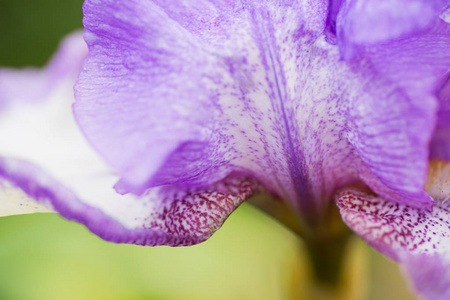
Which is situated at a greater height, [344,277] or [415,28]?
[415,28]

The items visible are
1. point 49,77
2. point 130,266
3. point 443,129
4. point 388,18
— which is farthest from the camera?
point 130,266

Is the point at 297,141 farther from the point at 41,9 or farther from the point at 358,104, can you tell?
the point at 41,9

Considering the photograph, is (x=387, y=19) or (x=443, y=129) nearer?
(x=387, y=19)

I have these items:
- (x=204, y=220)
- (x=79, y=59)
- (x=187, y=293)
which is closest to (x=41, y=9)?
(x=79, y=59)

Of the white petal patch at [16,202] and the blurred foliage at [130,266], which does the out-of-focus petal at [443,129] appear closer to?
the white petal patch at [16,202]

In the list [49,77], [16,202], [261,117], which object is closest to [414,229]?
[261,117]

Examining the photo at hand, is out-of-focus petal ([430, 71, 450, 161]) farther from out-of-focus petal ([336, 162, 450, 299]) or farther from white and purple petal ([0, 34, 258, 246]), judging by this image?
white and purple petal ([0, 34, 258, 246])

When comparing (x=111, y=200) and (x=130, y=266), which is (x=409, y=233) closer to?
(x=111, y=200)
